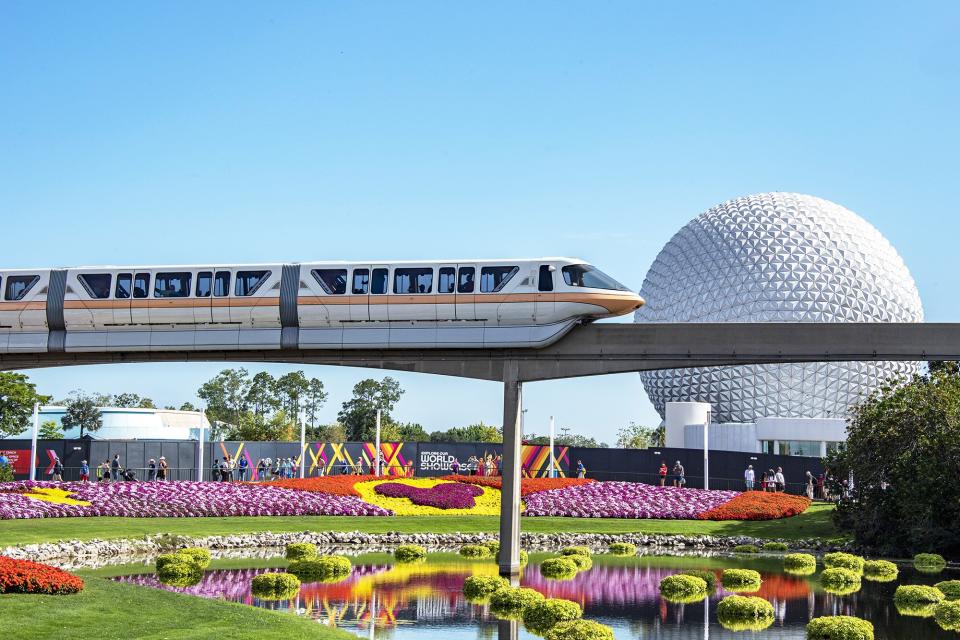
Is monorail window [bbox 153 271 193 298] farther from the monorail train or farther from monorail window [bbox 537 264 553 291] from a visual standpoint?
monorail window [bbox 537 264 553 291]

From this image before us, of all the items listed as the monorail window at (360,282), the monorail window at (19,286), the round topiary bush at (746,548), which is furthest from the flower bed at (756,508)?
the monorail window at (19,286)

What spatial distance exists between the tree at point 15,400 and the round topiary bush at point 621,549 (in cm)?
4312

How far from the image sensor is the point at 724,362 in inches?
1101

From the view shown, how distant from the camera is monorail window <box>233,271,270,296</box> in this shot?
29.4m

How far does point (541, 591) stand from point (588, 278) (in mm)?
7847

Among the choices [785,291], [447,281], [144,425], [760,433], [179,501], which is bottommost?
[179,501]

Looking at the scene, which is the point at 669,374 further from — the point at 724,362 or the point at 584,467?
the point at 724,362

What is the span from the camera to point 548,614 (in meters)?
22.0

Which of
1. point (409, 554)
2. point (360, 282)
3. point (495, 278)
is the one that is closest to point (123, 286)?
point (360, 282)

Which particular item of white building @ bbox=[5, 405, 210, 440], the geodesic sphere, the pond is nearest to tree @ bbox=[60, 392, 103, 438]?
Answer: white building @ bbox=[5, 405, 210, 440]

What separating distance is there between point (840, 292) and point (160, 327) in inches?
2125

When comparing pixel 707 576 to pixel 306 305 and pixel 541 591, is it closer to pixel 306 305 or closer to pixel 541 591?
pixel 541 591

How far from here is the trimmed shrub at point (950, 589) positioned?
1071 inches

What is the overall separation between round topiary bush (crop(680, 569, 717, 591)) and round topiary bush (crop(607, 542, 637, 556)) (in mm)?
4660
